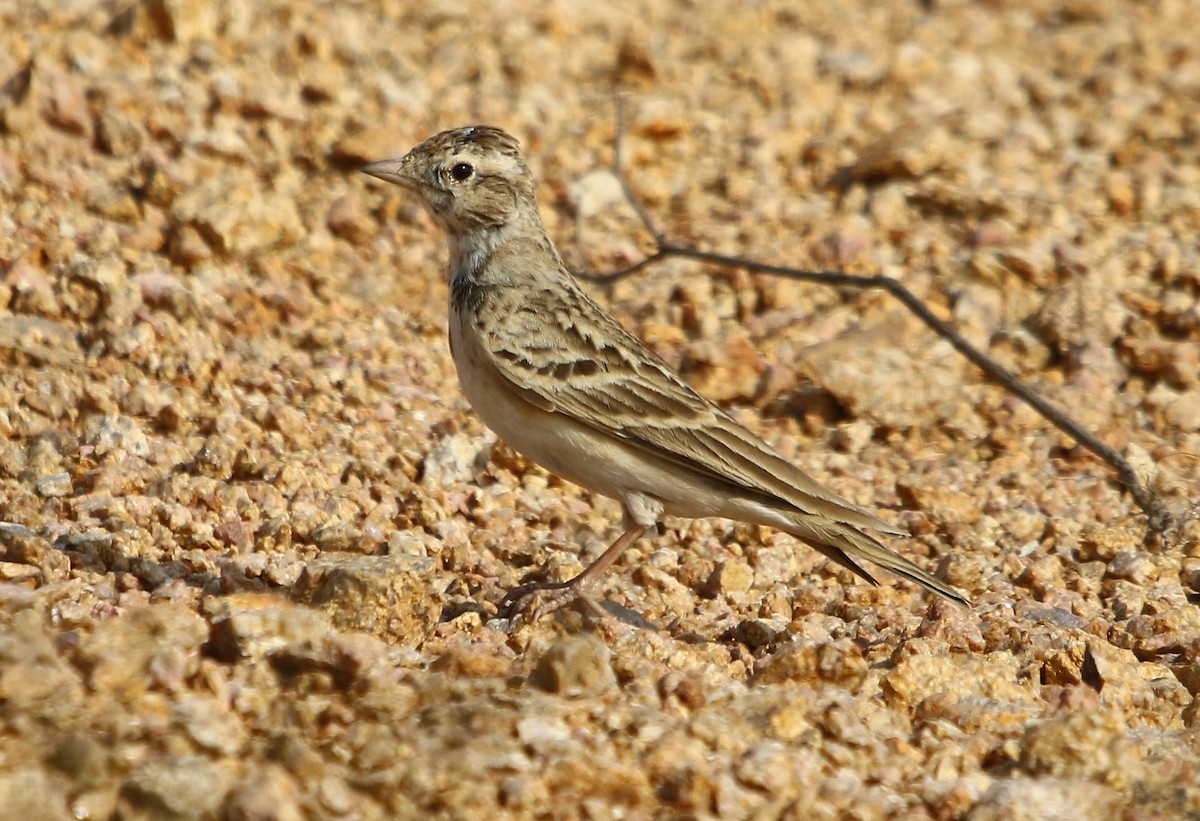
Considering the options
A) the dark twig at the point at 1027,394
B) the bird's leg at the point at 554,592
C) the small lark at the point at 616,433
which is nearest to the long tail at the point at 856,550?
the small lark at the point at 616,433

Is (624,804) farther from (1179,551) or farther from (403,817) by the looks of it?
(1179,551)

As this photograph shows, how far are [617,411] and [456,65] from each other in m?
4.47

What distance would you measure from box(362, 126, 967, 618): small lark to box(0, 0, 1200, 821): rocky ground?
32 centimetres

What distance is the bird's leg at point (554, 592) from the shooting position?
5.98 meters

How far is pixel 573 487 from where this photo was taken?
7.50 m

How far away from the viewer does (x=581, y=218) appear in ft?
30.8

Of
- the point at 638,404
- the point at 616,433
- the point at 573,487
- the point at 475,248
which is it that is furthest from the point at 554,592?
the point at 475,248

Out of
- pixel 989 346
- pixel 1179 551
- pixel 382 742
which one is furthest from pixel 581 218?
pixel 382 742

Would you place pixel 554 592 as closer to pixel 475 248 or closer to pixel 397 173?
pixel 475 248

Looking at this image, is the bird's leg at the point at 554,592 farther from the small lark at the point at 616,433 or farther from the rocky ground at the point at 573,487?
the rocky ground at the point at 573,487

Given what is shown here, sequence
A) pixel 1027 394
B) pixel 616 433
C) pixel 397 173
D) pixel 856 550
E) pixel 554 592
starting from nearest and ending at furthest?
pixel 554 592 < pixel 856 550 < pixel 616 433 < pixel 397 173 < pixel 1027 394

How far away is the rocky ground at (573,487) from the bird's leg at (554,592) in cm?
11

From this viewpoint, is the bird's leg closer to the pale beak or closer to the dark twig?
the pale beak

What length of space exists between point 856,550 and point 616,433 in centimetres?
102
